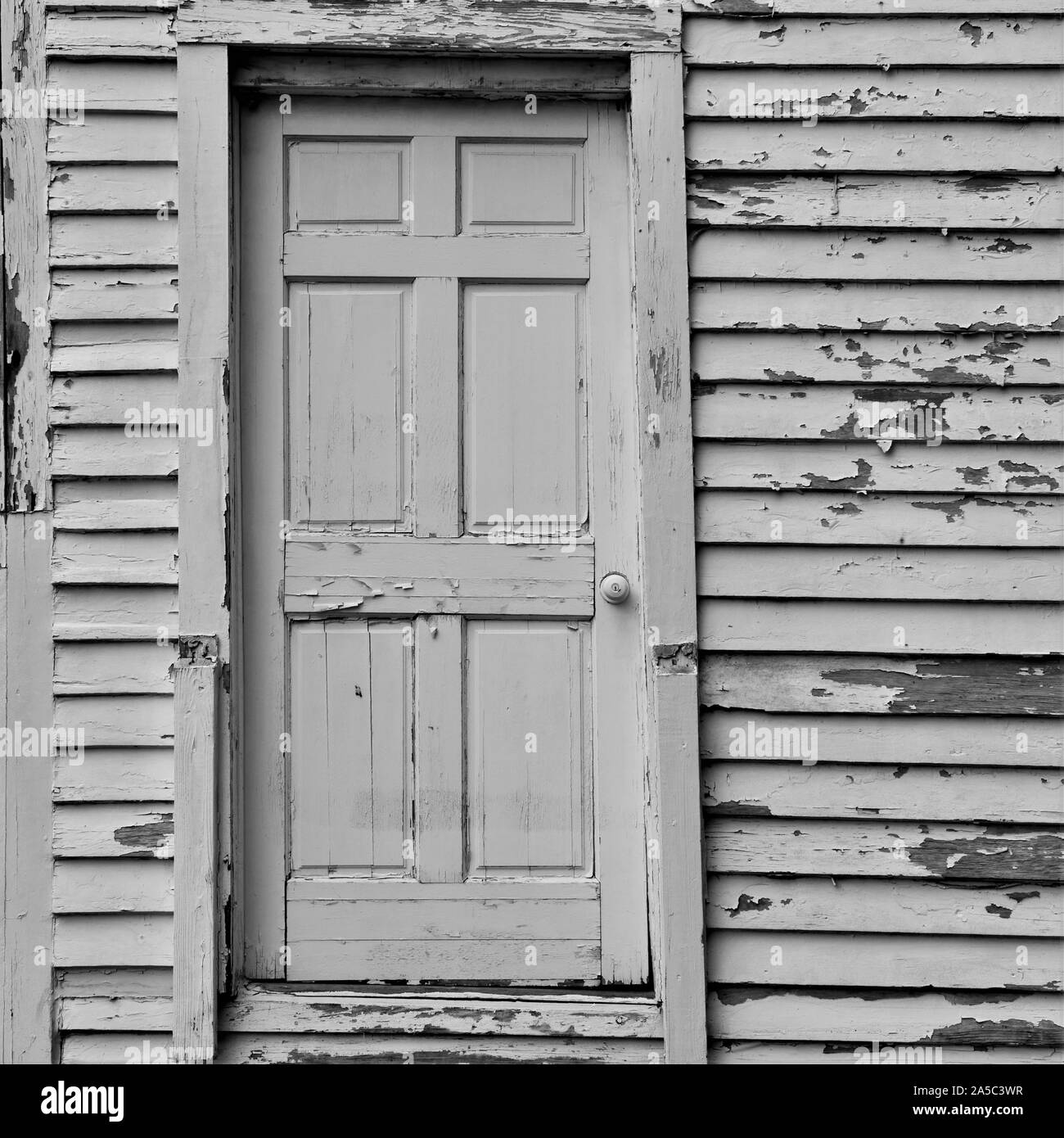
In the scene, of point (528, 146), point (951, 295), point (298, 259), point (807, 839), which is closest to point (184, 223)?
point (298, 259)

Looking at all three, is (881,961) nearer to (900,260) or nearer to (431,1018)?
(431,1018)

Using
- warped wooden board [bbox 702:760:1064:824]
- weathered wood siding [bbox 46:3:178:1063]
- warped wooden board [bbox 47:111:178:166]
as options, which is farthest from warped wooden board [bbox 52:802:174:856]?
warped wooden board [bbox 47:111:178:166]

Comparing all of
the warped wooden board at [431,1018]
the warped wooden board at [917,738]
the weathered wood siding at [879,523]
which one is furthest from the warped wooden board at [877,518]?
the warped wooden board at [431,1018]

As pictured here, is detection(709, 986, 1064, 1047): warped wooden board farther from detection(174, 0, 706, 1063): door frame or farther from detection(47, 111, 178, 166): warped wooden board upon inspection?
detection(47, 111, 178, 166): warped wooden board

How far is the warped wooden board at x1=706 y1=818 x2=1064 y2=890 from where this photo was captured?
2.31 meters

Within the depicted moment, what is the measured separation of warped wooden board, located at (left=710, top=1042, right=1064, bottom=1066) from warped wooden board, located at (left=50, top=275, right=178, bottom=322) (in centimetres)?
222

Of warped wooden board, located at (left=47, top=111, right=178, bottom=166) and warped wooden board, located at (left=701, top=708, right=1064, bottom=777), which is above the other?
warped wooden board, located at (left=47, top=111, right=178, bottom=166)

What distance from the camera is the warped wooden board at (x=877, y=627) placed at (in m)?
2.33

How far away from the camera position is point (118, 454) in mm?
2332

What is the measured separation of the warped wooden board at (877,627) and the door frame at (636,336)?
108 millimetres

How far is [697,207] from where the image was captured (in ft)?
7.72
